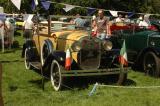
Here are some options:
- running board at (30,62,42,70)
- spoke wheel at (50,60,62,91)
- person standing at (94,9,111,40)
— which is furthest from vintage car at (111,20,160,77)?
spoke wheel at (50,60,62,91)

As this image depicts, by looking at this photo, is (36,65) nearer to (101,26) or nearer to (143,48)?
(101,26)

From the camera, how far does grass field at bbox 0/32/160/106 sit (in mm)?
7973

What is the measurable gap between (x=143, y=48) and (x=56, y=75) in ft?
11.8

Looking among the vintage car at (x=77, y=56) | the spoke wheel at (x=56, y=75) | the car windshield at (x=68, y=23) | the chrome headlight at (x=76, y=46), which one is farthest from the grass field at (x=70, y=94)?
the car windshield at (x=68, y=23)

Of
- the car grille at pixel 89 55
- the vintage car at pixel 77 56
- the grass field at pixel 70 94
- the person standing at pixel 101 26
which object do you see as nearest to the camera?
the grass field at pixel 70 94

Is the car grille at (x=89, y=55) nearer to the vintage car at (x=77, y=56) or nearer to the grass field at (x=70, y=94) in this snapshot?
the vintage car at (x=77, y=56)

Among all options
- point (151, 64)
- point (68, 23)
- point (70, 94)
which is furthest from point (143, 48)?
point (70, 94)

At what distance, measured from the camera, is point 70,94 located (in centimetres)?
888

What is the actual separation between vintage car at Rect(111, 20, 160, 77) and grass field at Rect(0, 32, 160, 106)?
0.47 m

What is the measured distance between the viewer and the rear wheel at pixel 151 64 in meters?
11.1

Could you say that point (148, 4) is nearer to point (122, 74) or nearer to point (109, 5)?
point (109, 5)

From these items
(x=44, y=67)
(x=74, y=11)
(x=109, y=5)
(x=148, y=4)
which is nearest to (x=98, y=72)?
(x=44, y=67)

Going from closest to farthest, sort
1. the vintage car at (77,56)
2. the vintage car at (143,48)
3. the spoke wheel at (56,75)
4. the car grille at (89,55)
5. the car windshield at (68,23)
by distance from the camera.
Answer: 1. the spoke wheel at (56,75)
2. the vintage car at (77,56)
3. the car grille at (89,55)
4. the car windshield at (68,23)
5. the vintage car at (143,48)

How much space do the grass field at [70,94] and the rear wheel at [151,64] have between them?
28 cm
